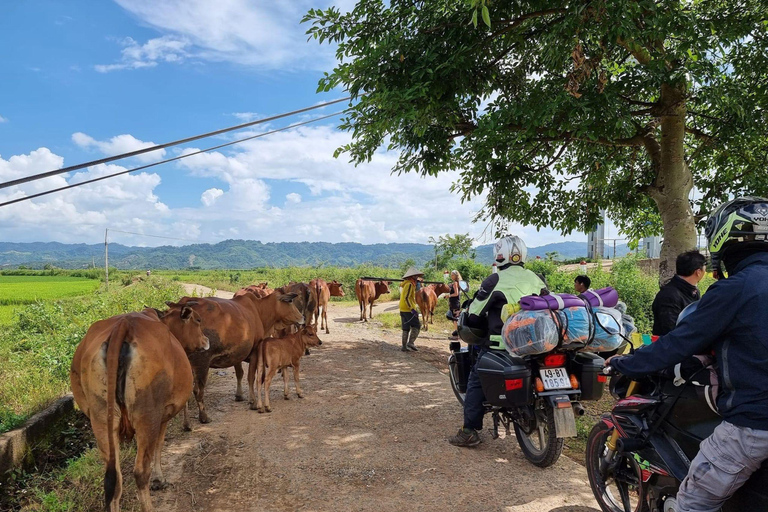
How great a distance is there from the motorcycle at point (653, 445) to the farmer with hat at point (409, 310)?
730 centimetres

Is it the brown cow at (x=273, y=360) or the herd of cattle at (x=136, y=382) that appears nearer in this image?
the herd of cattle at (x=136, y=382)

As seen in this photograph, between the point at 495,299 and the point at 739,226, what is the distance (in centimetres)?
249

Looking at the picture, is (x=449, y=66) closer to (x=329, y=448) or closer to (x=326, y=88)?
(x=326, y=88)

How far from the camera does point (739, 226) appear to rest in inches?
95.9

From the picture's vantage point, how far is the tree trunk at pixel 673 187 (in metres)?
7.51

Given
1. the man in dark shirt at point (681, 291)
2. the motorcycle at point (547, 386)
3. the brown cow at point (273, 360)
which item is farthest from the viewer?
the brown cow at point (273, 360)

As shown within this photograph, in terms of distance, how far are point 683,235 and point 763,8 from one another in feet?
10.5

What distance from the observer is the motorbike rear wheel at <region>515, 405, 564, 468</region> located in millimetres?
4301

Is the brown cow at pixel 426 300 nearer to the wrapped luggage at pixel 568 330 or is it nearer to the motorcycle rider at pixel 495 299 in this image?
the motorcycle rider at pixel 495 299

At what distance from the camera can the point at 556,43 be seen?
6.26 m

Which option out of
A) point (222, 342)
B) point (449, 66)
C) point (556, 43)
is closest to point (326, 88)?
point (449, 66)

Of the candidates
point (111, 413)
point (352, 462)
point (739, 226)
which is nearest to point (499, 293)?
point (352, 462)

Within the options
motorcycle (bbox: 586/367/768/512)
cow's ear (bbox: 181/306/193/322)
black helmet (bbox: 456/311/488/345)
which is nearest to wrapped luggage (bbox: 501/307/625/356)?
motorcycle (bbox: 586/367/768/512)

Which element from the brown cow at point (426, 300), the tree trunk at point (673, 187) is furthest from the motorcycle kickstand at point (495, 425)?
the brown cow at point (426, 300)
